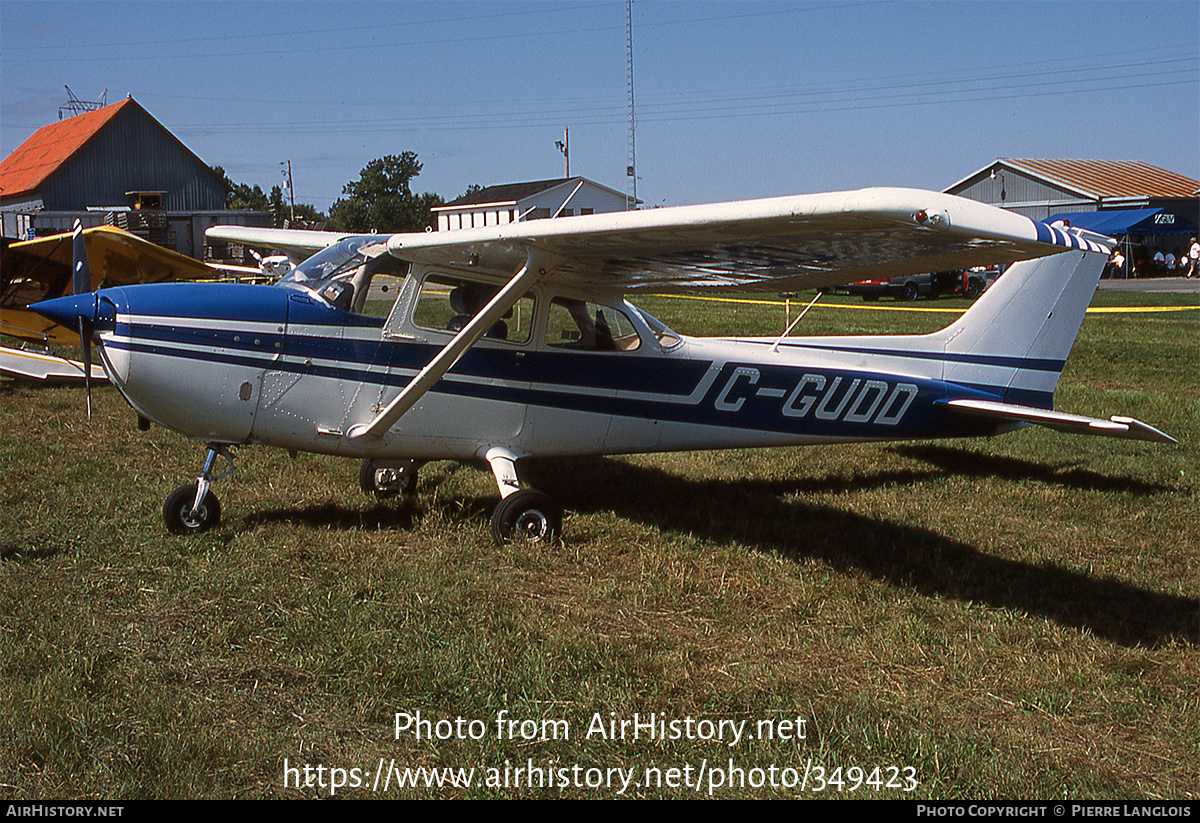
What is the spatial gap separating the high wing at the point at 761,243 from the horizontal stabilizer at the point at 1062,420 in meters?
1.18

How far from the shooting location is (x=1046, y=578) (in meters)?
5.57

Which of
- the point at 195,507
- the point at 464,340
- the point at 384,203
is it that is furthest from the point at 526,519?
the point at 384,203

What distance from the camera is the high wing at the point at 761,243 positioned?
372cm

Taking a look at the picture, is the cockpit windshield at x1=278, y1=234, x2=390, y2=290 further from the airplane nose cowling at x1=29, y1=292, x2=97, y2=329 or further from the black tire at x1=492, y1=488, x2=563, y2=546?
the black tire at x1=492, y1=488, x2=563, y2=546

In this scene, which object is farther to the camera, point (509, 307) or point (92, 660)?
point (509, 307)

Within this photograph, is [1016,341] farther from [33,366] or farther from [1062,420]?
[33,366]

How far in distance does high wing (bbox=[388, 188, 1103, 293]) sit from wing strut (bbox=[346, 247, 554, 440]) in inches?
4.3

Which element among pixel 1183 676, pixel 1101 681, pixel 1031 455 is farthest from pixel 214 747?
pixel 1031 455

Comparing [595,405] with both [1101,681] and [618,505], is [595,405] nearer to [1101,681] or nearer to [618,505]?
[618,505]

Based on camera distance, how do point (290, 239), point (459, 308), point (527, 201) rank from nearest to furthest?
point (459, 308) < point (290, 239) < point (527, 201)

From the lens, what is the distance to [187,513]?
5996 mm

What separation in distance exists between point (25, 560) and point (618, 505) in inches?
155

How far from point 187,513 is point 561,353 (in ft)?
8.92

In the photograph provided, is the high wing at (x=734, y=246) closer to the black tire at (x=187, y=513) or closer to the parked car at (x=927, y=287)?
the black tire at (x=187, y=513)
